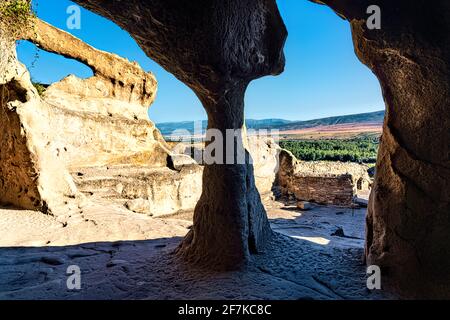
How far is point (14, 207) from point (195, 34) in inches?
229

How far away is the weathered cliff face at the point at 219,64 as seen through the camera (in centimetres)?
256

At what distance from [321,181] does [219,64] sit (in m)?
11.9

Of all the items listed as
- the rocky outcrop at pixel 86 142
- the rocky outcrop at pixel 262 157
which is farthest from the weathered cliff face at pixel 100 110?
the rocky outcrop at pixel 262 157

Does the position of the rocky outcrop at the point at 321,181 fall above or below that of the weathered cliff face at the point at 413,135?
below

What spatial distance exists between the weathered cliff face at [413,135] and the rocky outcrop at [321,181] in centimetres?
1049

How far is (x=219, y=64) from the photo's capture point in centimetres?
284

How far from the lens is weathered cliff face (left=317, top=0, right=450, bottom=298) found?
254 centimetres

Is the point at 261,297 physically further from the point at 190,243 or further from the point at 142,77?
the point at 142,77

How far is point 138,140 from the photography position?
12219 millimetres

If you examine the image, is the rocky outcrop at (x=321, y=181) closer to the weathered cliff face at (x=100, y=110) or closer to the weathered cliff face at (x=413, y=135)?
the weathered cliff face at (x=100, y=110)

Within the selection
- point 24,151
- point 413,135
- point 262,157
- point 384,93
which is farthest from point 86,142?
point 413,135

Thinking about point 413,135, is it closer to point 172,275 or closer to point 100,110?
point 172,275

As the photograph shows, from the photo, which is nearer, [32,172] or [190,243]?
[190,243]

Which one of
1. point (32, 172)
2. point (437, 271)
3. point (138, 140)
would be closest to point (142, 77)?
point (138, 140)
